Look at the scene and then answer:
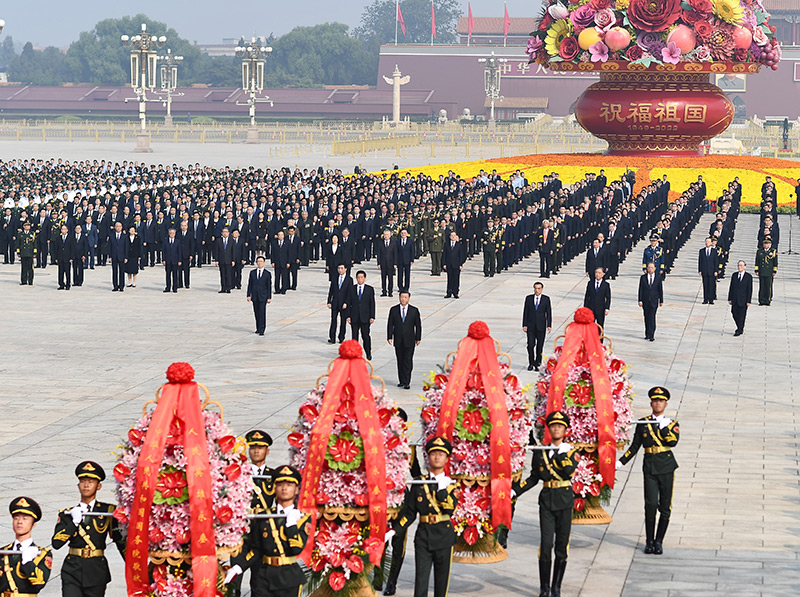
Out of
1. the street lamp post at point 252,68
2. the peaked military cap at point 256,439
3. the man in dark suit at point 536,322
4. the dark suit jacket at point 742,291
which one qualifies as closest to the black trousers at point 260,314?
the man in dark suit at point 536,322

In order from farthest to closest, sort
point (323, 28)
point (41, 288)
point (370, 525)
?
point (323, 28) < point (41, 288) < point (370, 525)

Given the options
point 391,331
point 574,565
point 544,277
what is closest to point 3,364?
point 391,331

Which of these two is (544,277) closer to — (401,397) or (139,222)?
(139,222)

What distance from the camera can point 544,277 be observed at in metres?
30.2

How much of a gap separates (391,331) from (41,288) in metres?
12.0

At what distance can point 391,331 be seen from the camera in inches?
719

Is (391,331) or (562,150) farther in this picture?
(562,150)

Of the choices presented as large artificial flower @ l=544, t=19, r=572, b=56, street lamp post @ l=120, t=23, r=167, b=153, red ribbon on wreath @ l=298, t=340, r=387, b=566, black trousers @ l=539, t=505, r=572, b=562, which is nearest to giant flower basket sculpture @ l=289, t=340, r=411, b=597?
red ribbon on wreath @ l=298, t=340, r=387, b=566

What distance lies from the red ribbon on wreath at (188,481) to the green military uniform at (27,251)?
20.1m

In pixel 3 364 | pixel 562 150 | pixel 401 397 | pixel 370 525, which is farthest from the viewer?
pixel 562 150

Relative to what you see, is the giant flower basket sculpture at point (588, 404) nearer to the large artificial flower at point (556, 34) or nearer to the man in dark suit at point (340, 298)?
the man in dark suit at point (340, 298)

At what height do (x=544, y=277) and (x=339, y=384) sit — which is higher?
(x=339, y=384)

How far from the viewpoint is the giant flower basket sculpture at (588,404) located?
38.3ft

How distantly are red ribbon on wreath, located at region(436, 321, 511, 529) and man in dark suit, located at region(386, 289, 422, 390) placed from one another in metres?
7.44
